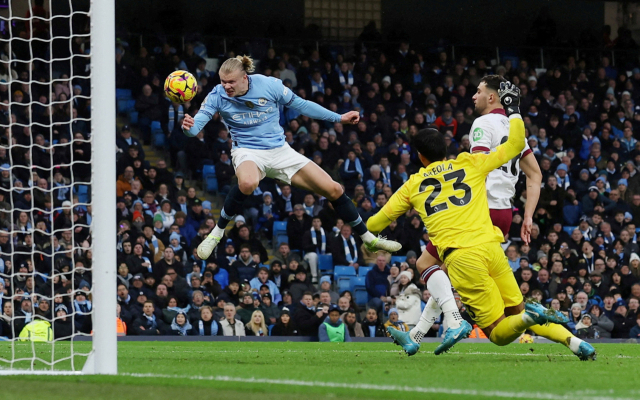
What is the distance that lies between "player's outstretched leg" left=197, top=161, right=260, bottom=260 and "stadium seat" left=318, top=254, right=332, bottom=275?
26.3 feet

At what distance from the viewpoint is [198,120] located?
9.26 m

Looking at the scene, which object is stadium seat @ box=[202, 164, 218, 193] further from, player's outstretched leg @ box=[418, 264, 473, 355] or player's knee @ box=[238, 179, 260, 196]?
player's outstretched leg @ box=[418, 264, 473, 355]

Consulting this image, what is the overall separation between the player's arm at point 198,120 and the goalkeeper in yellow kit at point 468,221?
85.3 inches

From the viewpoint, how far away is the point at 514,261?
1852 cm

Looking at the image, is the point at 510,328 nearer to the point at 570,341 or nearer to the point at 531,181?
the point at 570,341

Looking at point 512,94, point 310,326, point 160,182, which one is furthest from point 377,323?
point 512,94

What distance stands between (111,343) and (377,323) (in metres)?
10.6

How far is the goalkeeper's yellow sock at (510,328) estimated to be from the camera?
725cm

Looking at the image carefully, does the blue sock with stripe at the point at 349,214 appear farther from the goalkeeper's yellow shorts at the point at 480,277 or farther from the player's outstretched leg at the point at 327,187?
the goalkeeper's yellow shorts at the point at 480,277

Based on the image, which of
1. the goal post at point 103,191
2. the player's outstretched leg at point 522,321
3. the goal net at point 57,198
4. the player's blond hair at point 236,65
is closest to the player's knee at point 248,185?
the player's blond hair at point 236,65

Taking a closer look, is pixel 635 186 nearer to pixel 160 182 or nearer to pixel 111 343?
pixel 160 182

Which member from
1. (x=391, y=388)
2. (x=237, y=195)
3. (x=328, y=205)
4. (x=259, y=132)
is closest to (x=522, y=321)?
(x=391, y=388)

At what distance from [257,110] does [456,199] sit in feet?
9.43

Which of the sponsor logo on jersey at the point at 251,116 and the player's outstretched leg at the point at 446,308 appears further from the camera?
the sponsor logo on jersey at the point at 251,116
